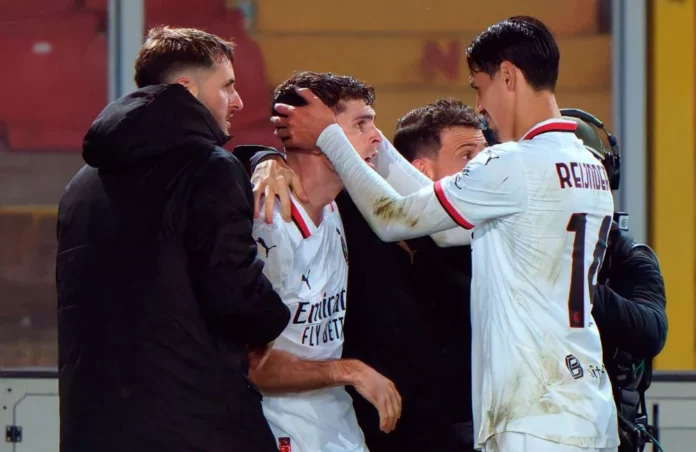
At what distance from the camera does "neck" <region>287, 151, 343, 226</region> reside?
3.04 meters

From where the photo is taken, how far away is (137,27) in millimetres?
4754

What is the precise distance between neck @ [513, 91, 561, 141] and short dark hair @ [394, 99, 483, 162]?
0.86 meters

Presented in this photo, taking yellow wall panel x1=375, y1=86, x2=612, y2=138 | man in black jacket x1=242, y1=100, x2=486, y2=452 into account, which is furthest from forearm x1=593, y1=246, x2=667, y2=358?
yellow wall panel x1=375, y1=86, x2=612, y2=138

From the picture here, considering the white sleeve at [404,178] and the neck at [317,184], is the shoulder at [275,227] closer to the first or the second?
the neck at [317,184]

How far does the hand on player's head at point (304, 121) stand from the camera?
301 cm

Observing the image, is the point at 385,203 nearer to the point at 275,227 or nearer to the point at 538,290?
the point at 275,227

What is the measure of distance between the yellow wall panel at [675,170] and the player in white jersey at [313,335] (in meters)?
2.04

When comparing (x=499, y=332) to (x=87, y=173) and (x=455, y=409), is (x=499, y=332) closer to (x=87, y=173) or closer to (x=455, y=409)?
(x=455, y=409)

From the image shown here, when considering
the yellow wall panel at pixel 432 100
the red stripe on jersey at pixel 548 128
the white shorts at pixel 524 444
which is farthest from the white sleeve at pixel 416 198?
the yellow wall panel at pixel 432 100

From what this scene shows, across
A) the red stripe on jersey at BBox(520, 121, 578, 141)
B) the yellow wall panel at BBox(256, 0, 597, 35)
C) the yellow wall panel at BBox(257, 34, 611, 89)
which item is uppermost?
the yellow wall panel at BBox(256, 0, 597, 35)

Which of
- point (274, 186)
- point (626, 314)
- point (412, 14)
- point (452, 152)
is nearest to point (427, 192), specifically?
point (274, 186)

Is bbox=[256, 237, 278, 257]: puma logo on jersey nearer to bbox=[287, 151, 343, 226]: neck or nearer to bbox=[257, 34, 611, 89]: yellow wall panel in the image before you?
bbox=[287, 151, 343, 226]: neck

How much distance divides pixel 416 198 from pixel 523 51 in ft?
1.46

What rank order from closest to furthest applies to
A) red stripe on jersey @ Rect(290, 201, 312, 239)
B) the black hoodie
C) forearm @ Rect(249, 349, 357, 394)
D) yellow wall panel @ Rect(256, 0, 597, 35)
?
the black hoodie → forearm @ Rect(249, 349, 357, 394) → red stripe on jersey @ Rect(290, 201, 312, 239) → yellow wall panel @ Rect(256, 0, 597, 35)
